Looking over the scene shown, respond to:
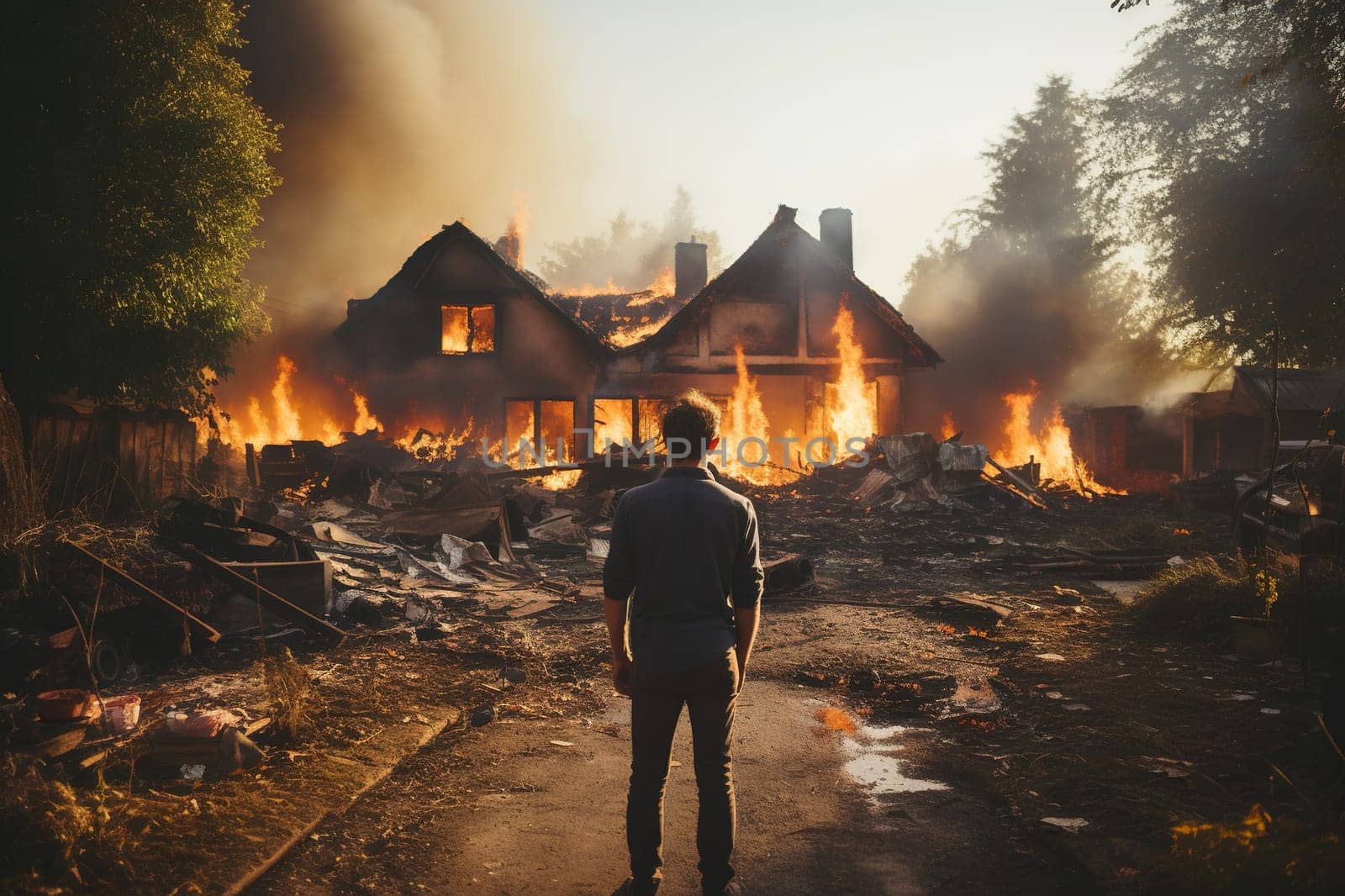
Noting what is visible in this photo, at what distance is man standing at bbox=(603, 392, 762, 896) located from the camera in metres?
3.01

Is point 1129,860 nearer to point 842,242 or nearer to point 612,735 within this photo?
point 612,735

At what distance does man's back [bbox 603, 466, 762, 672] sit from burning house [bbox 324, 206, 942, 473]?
18.9 m

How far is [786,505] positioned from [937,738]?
12.7 meters

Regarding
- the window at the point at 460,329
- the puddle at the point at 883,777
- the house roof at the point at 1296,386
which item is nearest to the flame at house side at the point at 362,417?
the window at the point at 460,329

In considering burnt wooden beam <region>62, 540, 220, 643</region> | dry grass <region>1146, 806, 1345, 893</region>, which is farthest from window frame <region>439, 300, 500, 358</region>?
dry grass <region>1146, 806, 1345, 893</region>

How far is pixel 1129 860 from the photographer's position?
11.1ft

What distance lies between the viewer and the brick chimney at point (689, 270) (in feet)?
85.0

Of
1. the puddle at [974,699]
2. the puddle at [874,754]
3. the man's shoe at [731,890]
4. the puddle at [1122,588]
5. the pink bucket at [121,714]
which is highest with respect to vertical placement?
the pink bucket at [121,714]

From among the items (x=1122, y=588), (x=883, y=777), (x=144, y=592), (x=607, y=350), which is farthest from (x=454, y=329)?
(x=883, y=777)

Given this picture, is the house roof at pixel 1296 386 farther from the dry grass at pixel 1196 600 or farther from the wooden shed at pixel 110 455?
the wooden shed at pixel 110 455

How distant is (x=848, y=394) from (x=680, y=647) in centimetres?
2051

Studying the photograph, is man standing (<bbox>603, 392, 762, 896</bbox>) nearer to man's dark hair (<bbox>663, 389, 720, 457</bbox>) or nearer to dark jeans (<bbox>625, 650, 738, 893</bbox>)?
dark jeans (<bbox>625, 650, 738, 893</bbox>)

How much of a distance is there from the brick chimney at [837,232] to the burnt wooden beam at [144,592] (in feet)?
68.4

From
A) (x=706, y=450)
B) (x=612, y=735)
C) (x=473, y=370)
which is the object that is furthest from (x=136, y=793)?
(x=473, y=370)
